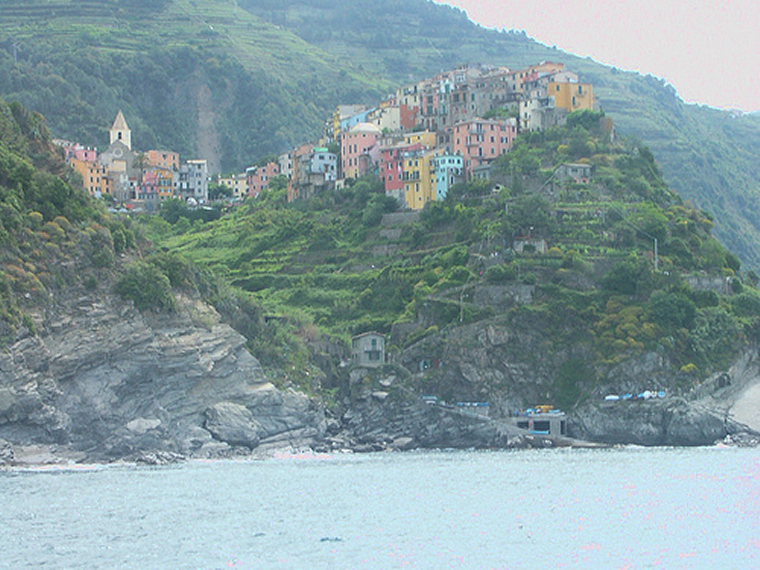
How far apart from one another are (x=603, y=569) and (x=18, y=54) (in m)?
155

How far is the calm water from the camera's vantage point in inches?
1742

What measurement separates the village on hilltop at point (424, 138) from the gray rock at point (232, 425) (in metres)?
29.9

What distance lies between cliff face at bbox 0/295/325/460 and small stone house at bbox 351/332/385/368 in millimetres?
6466

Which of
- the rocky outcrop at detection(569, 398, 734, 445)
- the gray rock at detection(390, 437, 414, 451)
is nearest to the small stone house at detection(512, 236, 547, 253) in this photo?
the rocky outcrop at detection(569, 398, 734, 445)

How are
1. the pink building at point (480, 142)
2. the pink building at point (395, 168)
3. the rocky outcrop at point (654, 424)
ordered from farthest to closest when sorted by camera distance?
the pink building at point (395, 168), the pink building at point (480, 142), the rocky outcrop at point (654, 424)

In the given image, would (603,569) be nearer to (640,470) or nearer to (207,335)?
(640,470)

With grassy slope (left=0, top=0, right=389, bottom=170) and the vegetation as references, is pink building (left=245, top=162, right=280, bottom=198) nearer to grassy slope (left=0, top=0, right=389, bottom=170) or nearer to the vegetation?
grassy slope (left=0, top=0, right=389, bottom=170)

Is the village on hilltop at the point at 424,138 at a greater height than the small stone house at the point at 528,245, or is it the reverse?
the village on hilltop at the point at 424,138

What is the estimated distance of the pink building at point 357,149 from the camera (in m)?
119

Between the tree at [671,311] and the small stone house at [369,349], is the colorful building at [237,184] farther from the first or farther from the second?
the tree at [671,311]

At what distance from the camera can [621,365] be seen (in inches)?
3573

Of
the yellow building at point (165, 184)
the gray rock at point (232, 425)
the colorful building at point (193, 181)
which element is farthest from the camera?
the colorful building at point (193, 181)

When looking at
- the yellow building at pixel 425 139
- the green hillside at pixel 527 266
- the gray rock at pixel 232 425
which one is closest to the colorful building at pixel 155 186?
the green hillside at pixel 527 266

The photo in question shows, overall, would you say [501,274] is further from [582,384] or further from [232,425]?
[232,425]
